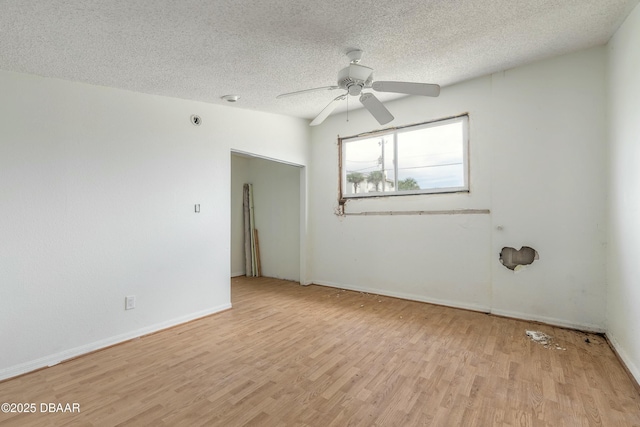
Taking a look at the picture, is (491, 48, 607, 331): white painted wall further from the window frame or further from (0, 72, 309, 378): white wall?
(0, 72, 309, 378): white wall

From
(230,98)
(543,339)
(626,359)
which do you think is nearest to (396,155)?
(230,98)

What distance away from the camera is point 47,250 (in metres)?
2.33

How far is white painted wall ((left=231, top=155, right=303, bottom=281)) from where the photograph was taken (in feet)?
17.0

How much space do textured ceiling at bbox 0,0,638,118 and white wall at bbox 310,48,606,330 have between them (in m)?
0.38

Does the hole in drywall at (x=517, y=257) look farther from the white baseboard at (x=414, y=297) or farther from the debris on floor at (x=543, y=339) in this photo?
the debris on floor at (x=543, y=339)

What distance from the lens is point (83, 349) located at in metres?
2.44

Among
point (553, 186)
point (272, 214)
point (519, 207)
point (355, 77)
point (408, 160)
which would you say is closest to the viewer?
point (355, 77)

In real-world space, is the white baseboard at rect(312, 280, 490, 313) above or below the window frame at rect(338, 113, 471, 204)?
below

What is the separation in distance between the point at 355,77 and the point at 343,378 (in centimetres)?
226

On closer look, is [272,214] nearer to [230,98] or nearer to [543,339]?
[230,98]

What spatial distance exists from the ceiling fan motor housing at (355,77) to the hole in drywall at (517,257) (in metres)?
2.35

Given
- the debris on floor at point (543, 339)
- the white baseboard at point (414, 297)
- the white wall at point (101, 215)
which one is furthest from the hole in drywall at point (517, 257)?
the white wall at point (101, 215)

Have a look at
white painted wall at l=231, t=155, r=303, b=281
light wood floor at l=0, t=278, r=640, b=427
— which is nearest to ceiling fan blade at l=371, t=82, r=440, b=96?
light wood floor at l=0, t=278, r=640, b=427

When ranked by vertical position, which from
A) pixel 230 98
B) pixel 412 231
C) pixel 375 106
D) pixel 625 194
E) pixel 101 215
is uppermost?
pixel 230 98
